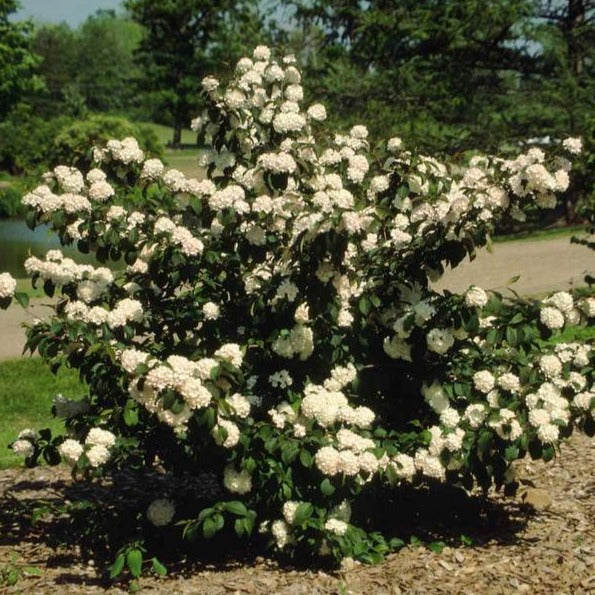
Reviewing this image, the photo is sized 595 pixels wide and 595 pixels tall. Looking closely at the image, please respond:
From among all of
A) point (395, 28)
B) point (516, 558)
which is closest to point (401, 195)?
point (516, 558)

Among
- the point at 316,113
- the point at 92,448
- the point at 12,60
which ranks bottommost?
the point at 92,448

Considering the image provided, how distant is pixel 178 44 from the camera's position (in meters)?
56.3

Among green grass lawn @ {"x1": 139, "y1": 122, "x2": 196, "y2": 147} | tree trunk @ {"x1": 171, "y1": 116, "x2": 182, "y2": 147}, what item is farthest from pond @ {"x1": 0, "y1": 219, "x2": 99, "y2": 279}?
green grass lawn @ {"x1": 139, "y1": 122, "x2": 196, "y2": 147}

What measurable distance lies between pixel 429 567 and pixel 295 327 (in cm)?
111

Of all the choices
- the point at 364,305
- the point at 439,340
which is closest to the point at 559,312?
the point at 439,340

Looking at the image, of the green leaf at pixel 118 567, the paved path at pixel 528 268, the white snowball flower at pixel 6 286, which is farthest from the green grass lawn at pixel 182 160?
the green leaf at pixel 118 567

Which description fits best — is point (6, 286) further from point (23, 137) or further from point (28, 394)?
point (23, 137)

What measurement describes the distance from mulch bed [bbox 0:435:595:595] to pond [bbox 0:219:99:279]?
11.0m

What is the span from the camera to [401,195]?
426 centimetres

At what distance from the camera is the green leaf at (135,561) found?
3.77 m

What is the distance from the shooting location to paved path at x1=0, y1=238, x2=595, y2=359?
10594 mm

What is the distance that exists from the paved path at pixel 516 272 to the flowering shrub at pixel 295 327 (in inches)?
204

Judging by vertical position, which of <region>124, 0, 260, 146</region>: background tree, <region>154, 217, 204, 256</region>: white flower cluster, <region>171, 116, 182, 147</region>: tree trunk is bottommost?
<region>154, 217, 204, 256</region>: white flower cluster

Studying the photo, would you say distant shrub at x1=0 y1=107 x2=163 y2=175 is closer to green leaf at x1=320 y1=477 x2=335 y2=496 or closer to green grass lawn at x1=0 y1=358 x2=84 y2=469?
green grass lawn at x1=0 y1=358 x2=84 y2=469
